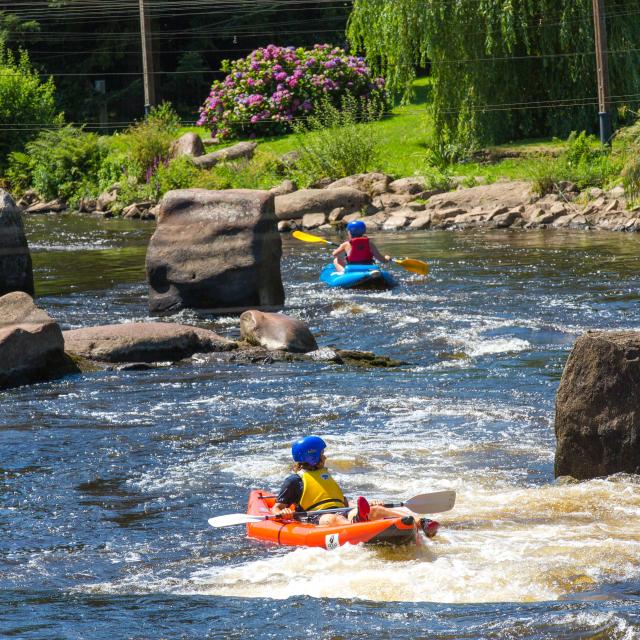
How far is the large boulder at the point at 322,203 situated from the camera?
1000 inches

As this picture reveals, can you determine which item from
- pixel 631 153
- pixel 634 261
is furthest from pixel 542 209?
pixel 634 261

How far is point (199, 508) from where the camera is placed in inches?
322

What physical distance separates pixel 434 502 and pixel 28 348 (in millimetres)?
5710

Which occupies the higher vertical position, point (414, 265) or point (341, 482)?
point (414, 265)

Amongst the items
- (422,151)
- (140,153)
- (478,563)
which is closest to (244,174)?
(140,153)

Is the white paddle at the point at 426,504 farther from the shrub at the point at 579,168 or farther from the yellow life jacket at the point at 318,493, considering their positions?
the shrub at the point at 579,168

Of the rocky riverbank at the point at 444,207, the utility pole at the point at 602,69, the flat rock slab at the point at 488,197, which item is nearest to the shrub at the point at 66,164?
the rocky riverbank at the point at 444,207

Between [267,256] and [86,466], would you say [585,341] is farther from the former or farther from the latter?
[267,256]

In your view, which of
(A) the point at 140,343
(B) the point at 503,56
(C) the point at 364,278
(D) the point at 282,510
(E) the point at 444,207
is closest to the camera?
(D) the point at 282,510

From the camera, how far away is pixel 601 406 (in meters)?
7.93

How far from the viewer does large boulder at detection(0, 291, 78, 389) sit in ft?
38.4

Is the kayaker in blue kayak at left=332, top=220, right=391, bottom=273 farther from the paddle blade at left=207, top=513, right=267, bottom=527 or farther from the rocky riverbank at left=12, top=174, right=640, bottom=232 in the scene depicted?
the paddle blade at left=207, top=513, right=267, bottom=527

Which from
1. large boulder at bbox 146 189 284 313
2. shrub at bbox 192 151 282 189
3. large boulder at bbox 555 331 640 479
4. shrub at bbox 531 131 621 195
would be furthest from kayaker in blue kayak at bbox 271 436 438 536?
shrub at bbox 192 151 282 189

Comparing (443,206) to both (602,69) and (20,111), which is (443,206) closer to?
(602,69)
